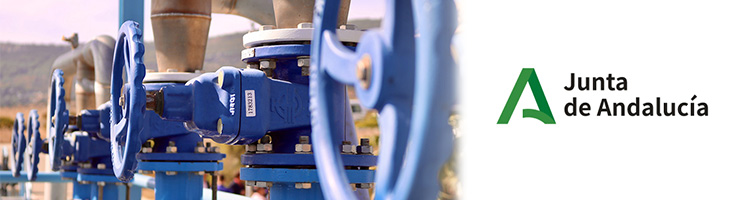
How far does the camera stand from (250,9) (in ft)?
9.78

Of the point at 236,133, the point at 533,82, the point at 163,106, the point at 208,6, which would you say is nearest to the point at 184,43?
the point at 208,6

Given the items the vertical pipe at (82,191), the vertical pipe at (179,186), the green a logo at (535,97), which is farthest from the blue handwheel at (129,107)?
the vertical pipe at (82,191)

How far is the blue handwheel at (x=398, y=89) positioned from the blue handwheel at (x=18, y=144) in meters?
3.18

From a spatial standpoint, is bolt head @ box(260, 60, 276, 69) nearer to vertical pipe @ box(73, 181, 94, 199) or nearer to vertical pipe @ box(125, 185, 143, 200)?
vertical pipe @ box(125, 185, 143, 200)

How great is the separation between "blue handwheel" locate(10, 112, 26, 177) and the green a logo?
3419mm

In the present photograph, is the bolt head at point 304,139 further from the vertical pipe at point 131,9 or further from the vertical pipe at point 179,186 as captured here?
the vertical pipe at point 131,9

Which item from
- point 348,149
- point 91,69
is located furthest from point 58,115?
point 91,69

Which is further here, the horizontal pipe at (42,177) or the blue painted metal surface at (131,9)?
the horizontal pipe at (42,177)

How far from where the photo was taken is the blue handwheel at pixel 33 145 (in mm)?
3355

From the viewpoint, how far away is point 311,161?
5.44 ft

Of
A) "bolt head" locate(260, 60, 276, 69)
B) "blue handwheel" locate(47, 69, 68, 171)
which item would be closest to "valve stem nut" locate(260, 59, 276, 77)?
"bolt head" locate(260, 60, 276, 69)

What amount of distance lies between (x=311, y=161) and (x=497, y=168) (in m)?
0.98

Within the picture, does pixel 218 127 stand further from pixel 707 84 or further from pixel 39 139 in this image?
pixel 39 139

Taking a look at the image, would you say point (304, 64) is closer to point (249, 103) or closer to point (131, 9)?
point (249, 103)
